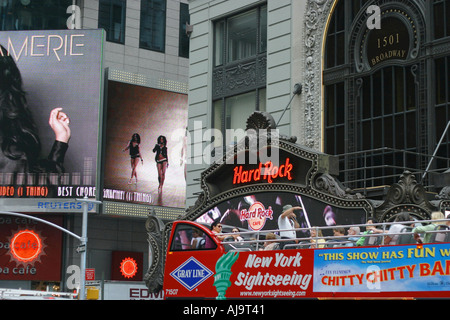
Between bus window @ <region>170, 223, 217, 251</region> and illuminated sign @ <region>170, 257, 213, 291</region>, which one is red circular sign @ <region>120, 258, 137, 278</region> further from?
illuminated sign @ <region>170, 257, 213, 291</region>

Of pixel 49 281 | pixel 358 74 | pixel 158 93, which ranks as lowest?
pixel 49 281

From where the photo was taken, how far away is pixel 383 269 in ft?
54.4

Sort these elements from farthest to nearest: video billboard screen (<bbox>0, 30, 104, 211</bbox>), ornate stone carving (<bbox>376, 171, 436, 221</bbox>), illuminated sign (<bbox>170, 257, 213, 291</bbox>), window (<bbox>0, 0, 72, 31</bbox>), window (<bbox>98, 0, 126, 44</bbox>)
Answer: window (<bbox>98, 0, 126, 44</bbox>) → window (<bbox>0, 0, 72, 31</bbox>) → video billboard screen (<bbox>0, 30, 104, 211</bbox>) → ornate stone carving (<bbox>376, 171, 436, 221</bbox>) → illuminated sign (<bbox>170, 257, 213, 291</bbox>)

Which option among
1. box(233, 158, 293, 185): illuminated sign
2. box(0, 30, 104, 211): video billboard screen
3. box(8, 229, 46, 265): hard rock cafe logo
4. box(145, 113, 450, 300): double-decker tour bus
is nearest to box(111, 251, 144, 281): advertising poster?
box(8, 229, 46, 265): hard rock cafe logo

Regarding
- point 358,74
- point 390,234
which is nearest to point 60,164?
point 358,74

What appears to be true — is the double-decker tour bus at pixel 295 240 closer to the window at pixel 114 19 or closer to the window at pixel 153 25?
the window at pixel 114 19

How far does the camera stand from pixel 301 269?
1823cm

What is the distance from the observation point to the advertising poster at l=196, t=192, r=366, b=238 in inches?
1005

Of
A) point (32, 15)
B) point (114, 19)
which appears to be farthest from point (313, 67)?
point (32, 15)

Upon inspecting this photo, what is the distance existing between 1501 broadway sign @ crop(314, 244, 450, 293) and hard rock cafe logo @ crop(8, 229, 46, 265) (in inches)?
1588

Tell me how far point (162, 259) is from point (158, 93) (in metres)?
27.9
